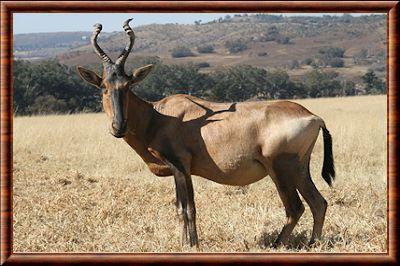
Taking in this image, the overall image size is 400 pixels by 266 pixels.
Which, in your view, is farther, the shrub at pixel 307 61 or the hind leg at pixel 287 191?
the shrub at pixel 307 61

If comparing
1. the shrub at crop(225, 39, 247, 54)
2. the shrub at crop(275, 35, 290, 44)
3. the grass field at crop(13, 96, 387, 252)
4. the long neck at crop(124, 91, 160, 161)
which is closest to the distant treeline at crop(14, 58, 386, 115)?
the grass field at crop(13, 96, 387, 252)

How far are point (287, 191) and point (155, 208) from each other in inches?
117

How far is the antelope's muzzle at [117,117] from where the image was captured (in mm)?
7352

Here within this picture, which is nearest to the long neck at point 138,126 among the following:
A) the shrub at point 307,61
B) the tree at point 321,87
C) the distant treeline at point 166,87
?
the distant treeline at point 166,87

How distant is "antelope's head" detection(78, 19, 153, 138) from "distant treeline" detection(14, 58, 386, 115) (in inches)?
829

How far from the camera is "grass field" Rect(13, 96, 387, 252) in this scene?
8.01 m

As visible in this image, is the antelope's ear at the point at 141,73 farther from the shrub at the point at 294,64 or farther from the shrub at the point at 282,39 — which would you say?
the shrub at the point at 282,39

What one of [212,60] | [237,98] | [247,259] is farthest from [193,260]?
[212,60]

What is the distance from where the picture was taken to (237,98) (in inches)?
1441

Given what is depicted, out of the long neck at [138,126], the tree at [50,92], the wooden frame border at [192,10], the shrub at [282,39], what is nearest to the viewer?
the wooden frame border at [192,10]

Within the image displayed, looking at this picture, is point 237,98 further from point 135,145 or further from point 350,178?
point 135,145

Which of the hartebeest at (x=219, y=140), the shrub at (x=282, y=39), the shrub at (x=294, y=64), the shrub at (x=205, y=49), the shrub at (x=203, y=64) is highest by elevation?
the shrub at (x=282, y=39)

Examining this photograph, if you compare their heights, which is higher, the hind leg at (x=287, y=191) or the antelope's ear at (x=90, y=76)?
the antelope's ear at (x=90, y=76)

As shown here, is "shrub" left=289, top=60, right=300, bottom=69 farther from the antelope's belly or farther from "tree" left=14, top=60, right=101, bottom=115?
the antelope's belly
